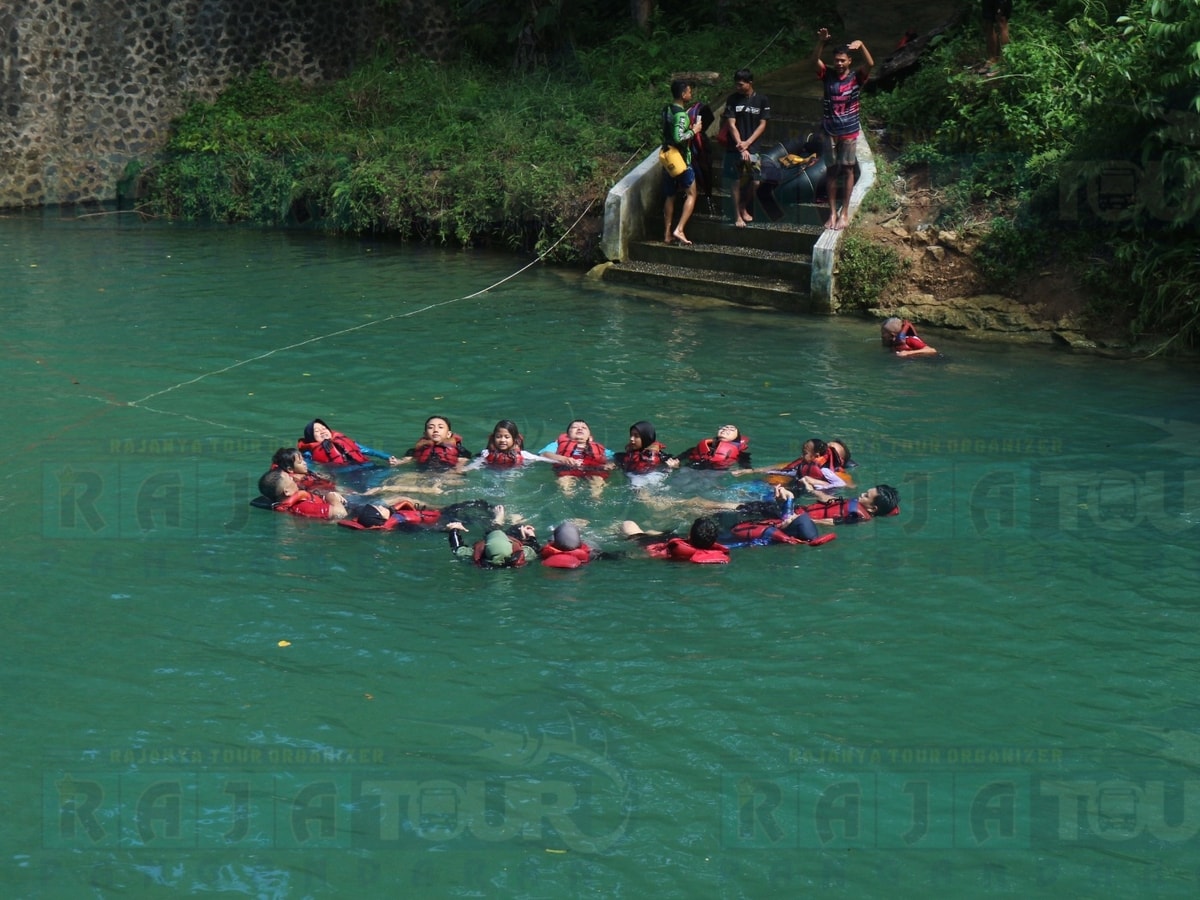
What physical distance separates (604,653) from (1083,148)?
40.8 ft

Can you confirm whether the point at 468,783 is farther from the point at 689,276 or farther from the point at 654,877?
the point at 689,276

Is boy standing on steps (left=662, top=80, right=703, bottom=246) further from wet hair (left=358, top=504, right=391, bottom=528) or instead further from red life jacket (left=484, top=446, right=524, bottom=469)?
wet hair (left=358, top=504, right=391, bottom=528)

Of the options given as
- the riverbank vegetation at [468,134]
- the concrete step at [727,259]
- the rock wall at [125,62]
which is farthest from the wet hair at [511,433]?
the rock wall at [125,62]

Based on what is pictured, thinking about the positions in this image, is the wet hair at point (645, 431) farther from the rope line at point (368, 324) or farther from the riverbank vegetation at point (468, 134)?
the riverbank vegetation at point (468, 134)

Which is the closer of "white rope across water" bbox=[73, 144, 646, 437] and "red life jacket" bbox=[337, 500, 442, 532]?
"red life jacket" bbox=[337, 500, 442, 532]

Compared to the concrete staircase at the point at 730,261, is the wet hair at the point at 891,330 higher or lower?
lower

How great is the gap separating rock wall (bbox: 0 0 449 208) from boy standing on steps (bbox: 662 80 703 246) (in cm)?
1050

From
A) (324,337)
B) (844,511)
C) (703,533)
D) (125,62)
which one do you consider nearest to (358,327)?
(324,337)

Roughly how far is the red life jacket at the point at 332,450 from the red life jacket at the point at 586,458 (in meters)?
2.05

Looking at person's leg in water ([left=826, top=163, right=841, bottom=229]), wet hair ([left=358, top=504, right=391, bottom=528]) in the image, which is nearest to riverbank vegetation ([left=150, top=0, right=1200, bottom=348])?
person's leg in water ([left=826, top=163, right=841, bottom=229])

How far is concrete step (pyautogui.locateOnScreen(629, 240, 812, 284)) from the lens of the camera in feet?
69.5

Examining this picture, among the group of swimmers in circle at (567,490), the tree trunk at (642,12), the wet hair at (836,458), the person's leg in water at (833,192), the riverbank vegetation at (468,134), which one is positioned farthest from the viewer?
the tree trunk at (642,12)

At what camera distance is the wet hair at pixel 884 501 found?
508 inches

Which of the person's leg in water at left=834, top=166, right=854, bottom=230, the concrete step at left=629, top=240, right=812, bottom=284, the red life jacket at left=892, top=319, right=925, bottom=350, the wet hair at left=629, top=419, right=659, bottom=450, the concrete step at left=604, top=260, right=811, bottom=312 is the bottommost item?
the wet hair at left=629, top=419, right=659, bottom=450
